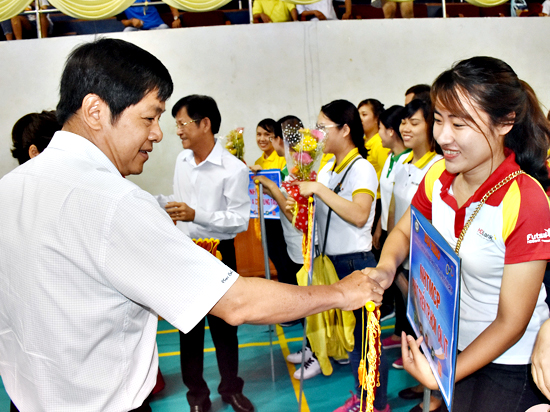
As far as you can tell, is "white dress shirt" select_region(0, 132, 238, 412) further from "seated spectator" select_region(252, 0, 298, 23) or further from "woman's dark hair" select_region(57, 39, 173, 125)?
"seated spectator" select_region(252, 0, 298, 23)

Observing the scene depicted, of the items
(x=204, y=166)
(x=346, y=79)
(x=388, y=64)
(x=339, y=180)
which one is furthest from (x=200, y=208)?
(x=388, y=64)

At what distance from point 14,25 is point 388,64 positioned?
5.18 meters

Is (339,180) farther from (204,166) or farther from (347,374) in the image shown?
(347,374)

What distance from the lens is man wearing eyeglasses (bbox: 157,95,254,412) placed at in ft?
9.16

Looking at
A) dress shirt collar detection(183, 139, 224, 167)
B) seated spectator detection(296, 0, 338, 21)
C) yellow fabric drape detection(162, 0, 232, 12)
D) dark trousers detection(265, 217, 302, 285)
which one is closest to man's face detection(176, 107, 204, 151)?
dress shirt collar detection(183, 139, 224, 167)

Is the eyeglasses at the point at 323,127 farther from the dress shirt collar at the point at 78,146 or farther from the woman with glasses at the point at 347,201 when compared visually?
the dress shirt collar at the point at 78,146

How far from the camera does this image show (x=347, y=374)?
10.5 ft

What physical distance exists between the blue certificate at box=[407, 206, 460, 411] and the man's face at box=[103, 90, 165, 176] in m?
0.80

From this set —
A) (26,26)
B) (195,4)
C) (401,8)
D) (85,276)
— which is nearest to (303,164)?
(85,276)

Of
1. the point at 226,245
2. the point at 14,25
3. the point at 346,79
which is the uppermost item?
the point at 14,25

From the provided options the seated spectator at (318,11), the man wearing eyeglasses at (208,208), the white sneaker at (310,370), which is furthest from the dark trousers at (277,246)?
the seated spectator at (318,11)

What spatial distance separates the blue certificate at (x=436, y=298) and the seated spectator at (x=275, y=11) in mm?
5608

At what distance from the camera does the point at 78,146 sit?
3.78ft

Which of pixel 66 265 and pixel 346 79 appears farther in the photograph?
pixel 346 79
